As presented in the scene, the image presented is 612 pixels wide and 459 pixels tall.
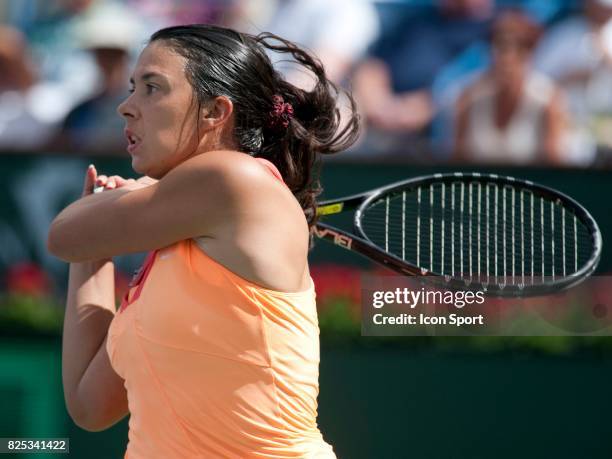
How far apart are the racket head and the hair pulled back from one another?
0.65 m

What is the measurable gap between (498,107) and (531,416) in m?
1.79

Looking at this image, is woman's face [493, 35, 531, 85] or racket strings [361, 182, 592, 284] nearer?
racket strings [361, 182, 592, 284]

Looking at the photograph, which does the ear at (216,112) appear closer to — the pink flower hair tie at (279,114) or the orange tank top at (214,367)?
the pink flower hair tie at (279,114)

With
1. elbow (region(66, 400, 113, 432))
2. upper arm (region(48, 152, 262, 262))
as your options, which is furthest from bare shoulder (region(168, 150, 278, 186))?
elbow (region(66, 400, 113, 432))

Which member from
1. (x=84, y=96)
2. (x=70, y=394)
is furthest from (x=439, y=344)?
(x=70, y=394)

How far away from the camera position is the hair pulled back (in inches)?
84.0

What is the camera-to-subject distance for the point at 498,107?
233 inches

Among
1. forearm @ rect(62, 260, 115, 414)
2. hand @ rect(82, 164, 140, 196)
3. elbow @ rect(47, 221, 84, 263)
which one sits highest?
hand @ rect(82, 164, 140, 196)

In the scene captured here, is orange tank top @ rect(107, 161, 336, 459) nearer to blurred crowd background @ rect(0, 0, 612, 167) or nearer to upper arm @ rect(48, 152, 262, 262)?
upper arm @ rect(48, 152, 262, 262)

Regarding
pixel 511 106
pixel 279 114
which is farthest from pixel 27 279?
pixel 279 114

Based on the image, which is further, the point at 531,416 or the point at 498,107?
the point at 498,107

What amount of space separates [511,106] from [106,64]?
2241mm

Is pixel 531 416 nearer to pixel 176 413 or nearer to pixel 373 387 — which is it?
pixel 373 387

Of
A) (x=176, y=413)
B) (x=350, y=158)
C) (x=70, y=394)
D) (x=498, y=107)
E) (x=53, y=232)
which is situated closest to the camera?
(x=176, y=413)
